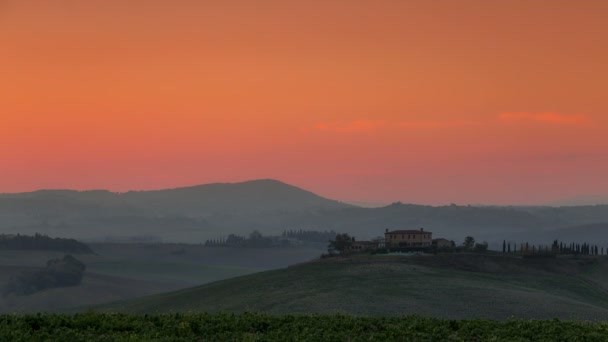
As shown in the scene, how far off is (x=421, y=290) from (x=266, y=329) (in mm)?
59968

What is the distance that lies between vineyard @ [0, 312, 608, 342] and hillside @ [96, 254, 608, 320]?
29842mm

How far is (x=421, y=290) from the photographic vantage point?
97688 mm

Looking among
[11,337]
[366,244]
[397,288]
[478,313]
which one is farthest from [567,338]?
[366,244]

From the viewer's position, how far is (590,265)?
5349 inches

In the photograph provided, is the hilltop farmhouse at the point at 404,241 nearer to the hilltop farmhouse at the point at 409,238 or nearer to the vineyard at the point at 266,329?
the hilltop farmhouse at the point at 409,238

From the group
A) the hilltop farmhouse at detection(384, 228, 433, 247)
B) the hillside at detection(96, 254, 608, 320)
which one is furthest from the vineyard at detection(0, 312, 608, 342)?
the hilltop farmhouse at detection(384, 228, 433, 247)

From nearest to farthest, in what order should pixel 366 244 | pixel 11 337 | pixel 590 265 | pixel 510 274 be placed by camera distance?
pixel 11 337
pixel 510 274
pixel 590 265
pixel 366 244

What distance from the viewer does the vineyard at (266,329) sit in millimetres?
37500

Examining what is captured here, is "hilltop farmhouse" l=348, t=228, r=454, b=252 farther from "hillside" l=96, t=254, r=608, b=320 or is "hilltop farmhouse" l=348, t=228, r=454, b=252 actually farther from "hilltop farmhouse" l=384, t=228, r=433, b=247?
"hillside" l=96, t=254, r=608, b=320

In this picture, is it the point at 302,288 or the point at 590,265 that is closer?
the point at 302,288

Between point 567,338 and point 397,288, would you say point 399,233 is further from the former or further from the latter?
point 567,338

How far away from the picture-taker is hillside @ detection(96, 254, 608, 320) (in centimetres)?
8419

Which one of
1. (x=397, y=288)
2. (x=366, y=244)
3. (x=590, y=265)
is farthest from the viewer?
(x=366, y=244)

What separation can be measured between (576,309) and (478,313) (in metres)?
10.2
